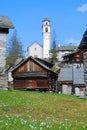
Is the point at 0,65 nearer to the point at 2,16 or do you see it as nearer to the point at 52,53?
the point at 2,16

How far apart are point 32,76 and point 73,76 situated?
32.5 feet

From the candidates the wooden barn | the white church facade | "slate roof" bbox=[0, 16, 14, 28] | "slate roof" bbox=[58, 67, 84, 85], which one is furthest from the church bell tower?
"slate roof" bbox=[0, 16, 14, 28]

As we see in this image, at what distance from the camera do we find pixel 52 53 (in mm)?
125375

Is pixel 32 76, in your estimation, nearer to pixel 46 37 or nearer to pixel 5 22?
pixel 5 22

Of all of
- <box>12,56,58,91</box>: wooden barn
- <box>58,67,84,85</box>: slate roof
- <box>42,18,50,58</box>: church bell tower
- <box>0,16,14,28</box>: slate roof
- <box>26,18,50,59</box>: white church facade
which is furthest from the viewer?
<box>26,18,50,59</box>: white church facade

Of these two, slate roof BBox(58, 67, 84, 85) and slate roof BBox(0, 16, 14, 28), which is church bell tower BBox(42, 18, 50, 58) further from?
slate roof BBox(0, 16, 14, 28)

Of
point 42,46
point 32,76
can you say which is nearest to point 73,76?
point 32,76

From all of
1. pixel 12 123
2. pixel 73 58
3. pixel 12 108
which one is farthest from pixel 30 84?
pixel 73 58

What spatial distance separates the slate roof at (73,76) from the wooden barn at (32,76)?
6.54m

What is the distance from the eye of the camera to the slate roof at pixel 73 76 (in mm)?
58031

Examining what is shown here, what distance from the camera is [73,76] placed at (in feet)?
194

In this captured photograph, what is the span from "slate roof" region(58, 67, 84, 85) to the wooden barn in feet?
21.5

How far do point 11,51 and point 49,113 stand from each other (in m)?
108

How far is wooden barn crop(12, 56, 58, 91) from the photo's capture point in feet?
165
